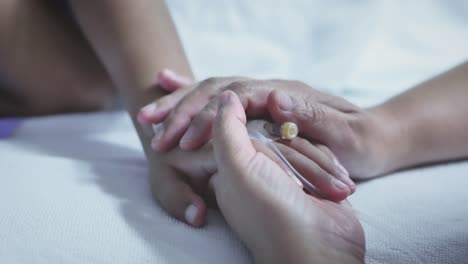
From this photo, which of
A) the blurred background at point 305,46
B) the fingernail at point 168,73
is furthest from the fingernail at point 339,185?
the blurred background at point 305,46

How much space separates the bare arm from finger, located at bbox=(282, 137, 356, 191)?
252 millimetres

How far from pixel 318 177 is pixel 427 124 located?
266 mm

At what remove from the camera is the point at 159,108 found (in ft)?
2.36

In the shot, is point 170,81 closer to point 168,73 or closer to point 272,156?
point 168,73

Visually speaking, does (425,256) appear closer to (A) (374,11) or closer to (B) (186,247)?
(B) (186,247)

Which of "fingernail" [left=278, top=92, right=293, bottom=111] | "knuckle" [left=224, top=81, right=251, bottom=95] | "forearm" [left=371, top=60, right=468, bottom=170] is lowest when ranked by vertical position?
"forearm" [left=371, top=60, right=468, bottom=170]

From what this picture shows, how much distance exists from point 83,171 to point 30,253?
216 mm

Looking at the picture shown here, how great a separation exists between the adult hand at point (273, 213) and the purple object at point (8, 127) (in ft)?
1.75

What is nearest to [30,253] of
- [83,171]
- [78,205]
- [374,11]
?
[78,205]

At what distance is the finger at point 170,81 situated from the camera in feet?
2.53

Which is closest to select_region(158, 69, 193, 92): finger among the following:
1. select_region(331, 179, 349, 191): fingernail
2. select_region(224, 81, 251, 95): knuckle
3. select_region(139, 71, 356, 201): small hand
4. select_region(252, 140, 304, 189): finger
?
select_region(139, 71, 356, 201): small hand

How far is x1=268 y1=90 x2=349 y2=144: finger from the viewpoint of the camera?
654 mm

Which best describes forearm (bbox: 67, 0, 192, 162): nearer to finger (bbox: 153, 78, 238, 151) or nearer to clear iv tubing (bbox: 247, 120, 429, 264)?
finger (bbox: 153, 78, 238, 151)

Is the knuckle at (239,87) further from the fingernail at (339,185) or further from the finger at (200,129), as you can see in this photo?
the fingernail at (339,185)
